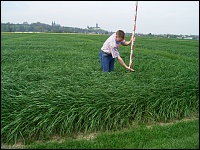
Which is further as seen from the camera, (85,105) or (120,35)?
(120,35)

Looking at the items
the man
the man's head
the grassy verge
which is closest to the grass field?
the grassy verge

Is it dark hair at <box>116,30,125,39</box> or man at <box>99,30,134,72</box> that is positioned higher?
dark hair at <box>116,30,125,39</box>

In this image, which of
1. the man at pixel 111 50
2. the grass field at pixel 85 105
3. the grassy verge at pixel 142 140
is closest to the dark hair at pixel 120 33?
the man at pixel 111 50

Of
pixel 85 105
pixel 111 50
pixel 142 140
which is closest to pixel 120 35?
pixel 111 50

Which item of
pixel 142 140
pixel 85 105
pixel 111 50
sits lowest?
pixel 142 140

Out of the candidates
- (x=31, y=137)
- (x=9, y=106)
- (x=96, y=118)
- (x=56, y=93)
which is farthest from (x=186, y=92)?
(x=9, y=106)

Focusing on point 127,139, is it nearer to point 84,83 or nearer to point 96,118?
point 96,118

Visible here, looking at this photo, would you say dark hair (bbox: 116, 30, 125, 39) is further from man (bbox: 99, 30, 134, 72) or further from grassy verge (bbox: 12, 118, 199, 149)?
grassy verge (bbox: 12, 118, 199, 149)

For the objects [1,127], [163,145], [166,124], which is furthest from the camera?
[166,124]

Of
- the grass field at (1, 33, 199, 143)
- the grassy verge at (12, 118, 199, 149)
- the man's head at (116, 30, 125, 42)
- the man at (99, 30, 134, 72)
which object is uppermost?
the man's head at (116, 30, 125, 42)

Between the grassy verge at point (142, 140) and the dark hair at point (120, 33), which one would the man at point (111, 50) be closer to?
the dark hair at point (120, 33)

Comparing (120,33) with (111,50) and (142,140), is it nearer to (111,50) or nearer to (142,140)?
(111,50)

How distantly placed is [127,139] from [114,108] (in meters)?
0.72

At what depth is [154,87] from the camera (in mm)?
4652
